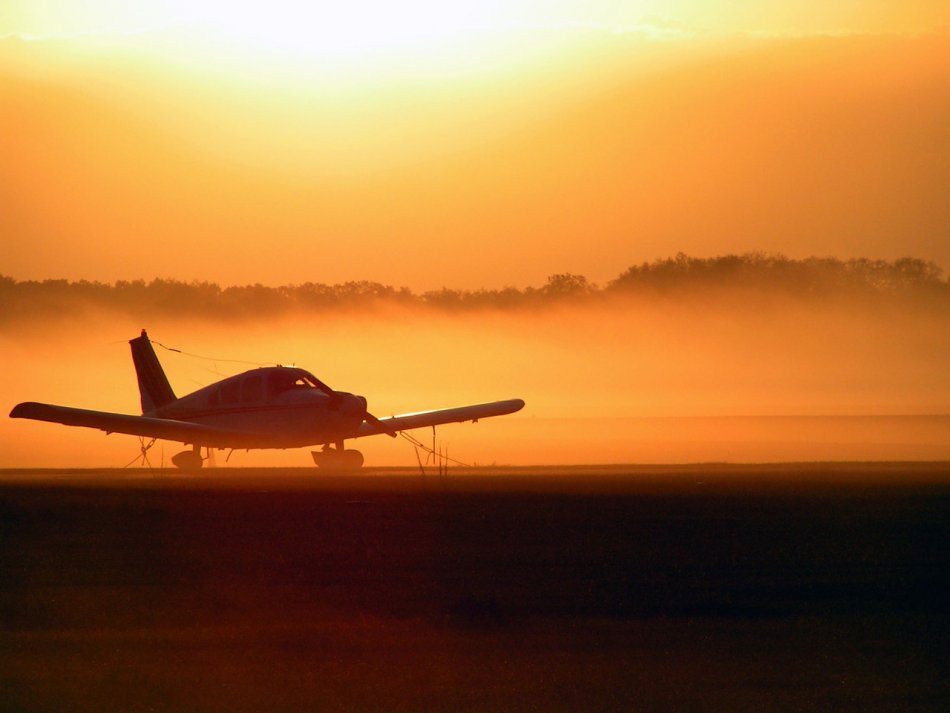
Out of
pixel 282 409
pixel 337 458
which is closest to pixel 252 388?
pixel 282 409

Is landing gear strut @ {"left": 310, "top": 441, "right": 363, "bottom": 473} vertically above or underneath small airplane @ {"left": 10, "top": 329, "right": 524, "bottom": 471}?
underneath

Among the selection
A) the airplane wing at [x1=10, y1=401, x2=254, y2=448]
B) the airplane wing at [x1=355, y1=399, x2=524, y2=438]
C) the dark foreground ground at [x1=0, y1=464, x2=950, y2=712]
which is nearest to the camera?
the dark foreground ground at [x1=0, y1=464, x2=950, y2=712]

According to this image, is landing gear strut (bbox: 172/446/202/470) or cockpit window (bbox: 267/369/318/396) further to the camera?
landing gear strut (bbox: 172/446/202/470)

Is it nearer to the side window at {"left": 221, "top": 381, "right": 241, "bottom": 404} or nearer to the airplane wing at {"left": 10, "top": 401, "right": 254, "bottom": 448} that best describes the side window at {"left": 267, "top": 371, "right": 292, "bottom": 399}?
the side window at {"left": 221, "top": 381, "right": 241, "bottom": 404}

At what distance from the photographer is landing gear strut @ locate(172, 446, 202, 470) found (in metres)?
41.6

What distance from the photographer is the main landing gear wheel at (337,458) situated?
40812 mm

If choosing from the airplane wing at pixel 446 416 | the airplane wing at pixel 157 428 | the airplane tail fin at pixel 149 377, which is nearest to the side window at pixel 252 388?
the airplane wing at pixel 157 428

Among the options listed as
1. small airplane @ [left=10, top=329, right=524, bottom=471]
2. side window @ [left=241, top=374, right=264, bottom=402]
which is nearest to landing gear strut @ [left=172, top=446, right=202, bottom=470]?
small airplane @ [left=10, top=329, right=524, bottom=471]

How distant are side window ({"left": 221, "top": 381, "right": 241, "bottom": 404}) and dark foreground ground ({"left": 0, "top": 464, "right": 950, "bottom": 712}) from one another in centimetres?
1370

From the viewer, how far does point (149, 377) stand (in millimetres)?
48094

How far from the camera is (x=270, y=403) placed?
39156mm

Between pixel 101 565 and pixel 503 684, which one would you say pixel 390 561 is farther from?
pixel 503 684

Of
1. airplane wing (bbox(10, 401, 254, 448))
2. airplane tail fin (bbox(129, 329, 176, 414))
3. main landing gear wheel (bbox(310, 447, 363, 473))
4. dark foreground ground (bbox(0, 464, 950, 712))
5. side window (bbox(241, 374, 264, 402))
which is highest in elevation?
airplane tail fin (bbox(129, 329, 176, 414))

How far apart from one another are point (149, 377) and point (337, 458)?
1070 cm
